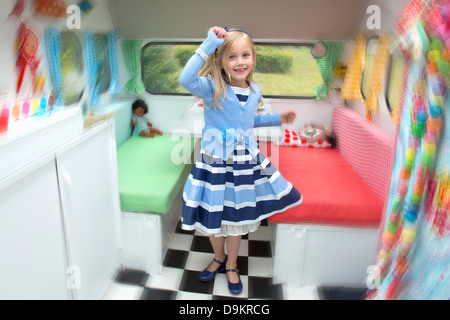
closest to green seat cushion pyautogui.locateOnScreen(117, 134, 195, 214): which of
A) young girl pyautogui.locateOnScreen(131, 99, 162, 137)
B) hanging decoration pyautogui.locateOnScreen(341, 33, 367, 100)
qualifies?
young girl pyautogui.locateOnScreen(131, 99, 162, 137)

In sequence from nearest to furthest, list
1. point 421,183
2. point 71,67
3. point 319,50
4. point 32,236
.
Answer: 1. point 421,183
2. point 32,236
3. point 71,67
4. point 319,50

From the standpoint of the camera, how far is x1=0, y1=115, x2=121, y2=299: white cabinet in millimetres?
1139

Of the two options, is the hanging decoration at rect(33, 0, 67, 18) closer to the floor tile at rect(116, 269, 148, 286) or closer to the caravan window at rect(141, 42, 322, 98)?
the caravan window at rect(141, 42, 322, 98)

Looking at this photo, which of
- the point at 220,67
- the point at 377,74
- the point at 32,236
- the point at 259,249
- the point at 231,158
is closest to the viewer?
the point at 32,236

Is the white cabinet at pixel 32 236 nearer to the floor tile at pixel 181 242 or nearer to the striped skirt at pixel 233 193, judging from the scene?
the striped skirt at pixel 233 193

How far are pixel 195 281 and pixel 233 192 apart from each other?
2.37 ft

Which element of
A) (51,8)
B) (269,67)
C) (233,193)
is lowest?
(233,193)

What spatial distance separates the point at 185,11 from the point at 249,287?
Result: 2516 mm

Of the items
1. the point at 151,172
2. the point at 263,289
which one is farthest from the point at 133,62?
the point at 263,289

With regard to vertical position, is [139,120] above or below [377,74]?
below

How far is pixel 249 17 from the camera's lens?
307 centimetres

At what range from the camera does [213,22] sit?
10.4 ft

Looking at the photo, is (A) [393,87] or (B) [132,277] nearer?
(B) [132,277]

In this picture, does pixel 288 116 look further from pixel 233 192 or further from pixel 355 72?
pixel 355 72
